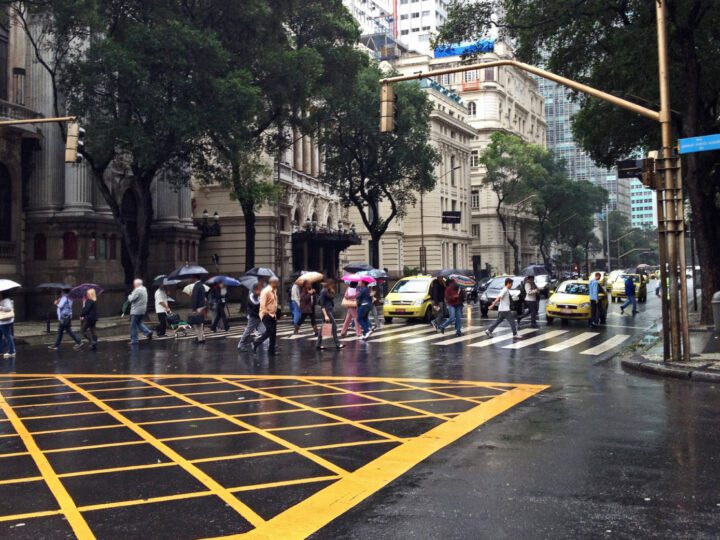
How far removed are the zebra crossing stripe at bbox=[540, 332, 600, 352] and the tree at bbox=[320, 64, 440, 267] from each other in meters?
20.9

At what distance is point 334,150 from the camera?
42.2 m

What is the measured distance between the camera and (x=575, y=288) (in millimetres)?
26234

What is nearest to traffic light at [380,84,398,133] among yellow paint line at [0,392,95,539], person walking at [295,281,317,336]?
person walking at [295,281,317,336]

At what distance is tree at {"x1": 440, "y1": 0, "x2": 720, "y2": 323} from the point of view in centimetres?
1908

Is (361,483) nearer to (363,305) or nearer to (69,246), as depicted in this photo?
(363,305)

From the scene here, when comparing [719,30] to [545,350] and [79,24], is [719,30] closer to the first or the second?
[545,350]

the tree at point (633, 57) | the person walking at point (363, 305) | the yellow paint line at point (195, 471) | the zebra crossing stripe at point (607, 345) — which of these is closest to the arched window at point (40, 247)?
the person walking at point (363, 305)

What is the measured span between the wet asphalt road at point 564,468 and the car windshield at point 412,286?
526 inches

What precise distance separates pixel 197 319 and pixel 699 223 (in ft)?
47.3

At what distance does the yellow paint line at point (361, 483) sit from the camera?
5.01 metres

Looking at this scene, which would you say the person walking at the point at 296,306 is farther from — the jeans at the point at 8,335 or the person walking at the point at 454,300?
the jeans at the point at 8,335

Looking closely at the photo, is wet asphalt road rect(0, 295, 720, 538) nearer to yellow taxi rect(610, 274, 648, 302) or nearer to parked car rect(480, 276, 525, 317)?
parked car rect(480, 276, 525, 317)

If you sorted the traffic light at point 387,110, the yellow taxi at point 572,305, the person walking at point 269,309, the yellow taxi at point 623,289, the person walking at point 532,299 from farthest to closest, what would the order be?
the yellow taxi at point 623,289 → the yellow taxi at point 572,305 → the person walking at point 532,299 → the person walking at point 269,309 → the traffic light at point 387,110

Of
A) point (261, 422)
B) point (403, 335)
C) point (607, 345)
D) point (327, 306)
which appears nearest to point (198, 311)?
point (327, 306)
